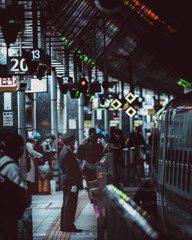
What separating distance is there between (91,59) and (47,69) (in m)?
12.4

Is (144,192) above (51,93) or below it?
below

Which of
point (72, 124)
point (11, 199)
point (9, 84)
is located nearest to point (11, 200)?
point (11, 199)

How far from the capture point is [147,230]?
187 inches

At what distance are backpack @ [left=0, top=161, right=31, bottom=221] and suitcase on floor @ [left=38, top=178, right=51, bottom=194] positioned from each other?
11999 millimetres

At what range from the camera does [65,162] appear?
38.4 ft

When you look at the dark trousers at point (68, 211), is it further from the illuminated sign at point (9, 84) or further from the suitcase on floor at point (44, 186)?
the suitcase on floor at point (44, 186)

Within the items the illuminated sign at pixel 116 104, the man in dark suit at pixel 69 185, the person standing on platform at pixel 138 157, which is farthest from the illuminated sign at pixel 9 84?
the illuminated sign at pixel 116 104

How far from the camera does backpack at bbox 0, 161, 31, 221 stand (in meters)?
6.61

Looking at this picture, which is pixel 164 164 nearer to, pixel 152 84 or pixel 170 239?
pixel 170 239

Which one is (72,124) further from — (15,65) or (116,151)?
(15,65)

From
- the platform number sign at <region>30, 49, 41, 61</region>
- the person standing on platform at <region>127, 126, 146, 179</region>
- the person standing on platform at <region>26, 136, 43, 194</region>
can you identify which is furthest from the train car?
the person standing on platform at <region>127, 126, 146, 179</region>

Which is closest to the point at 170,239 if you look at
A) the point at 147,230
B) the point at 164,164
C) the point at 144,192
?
the point at 147,230

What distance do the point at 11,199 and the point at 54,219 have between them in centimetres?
689

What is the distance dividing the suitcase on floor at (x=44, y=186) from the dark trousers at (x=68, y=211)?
6850 mm
